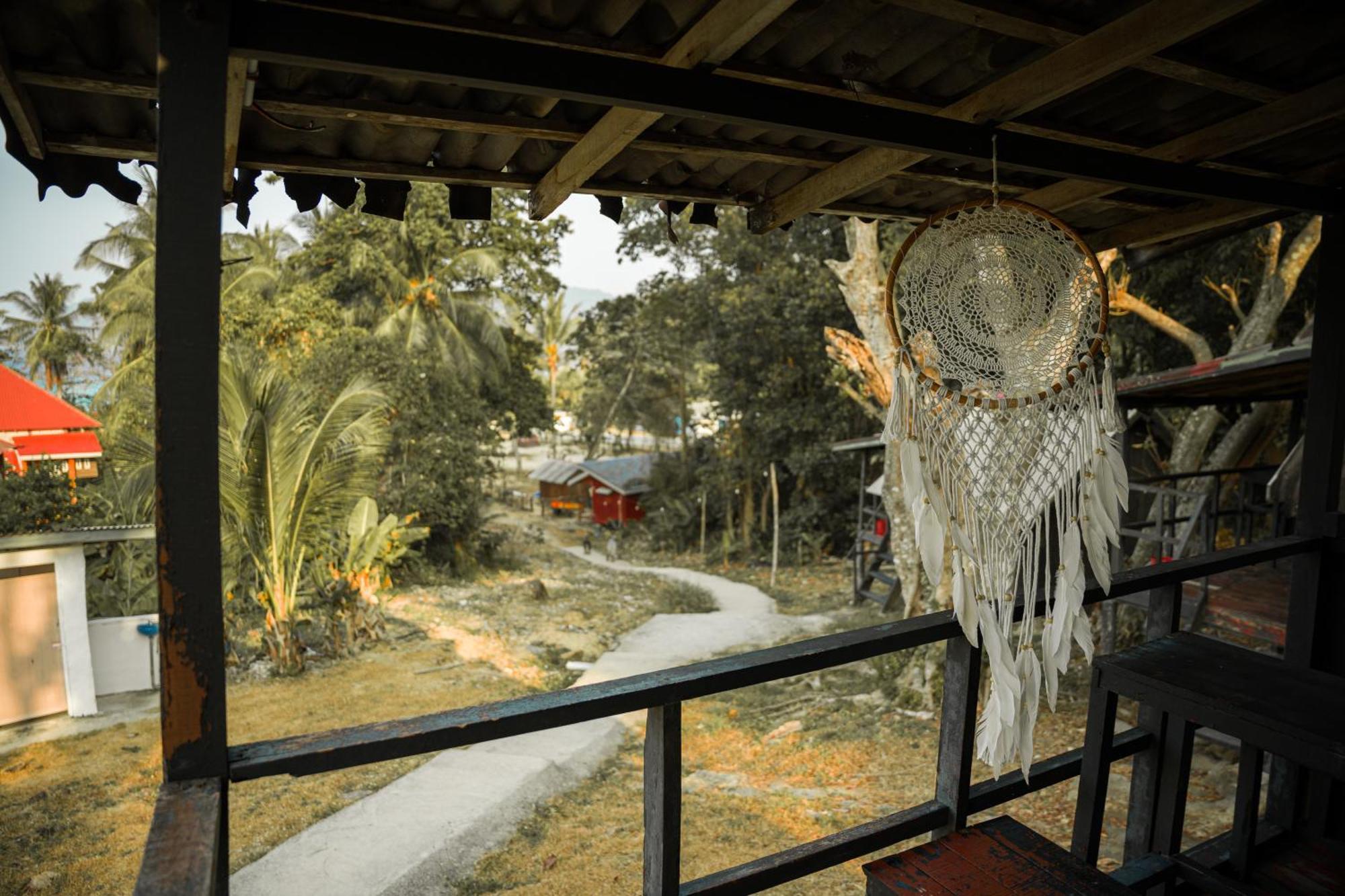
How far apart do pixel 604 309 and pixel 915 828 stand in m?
16.8

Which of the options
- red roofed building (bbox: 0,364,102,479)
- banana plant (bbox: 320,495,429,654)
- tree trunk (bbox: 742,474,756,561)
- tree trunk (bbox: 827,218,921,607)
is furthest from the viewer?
tree trunk (bbox: 742,474,756,561)

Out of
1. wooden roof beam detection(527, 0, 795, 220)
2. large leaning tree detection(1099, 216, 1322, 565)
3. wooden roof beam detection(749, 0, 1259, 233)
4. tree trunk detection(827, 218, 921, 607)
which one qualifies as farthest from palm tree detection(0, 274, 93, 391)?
wooden roof beam detection(749, 0, 1259, 233)

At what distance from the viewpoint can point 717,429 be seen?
56.1 ft

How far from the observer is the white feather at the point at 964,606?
1729 millimetres

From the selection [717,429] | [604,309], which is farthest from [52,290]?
[717,429]

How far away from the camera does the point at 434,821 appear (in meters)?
5.40

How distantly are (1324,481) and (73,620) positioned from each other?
27.7ft

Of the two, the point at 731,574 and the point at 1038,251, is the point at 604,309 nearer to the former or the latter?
the point at 731,574

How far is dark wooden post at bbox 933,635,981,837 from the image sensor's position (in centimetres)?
178

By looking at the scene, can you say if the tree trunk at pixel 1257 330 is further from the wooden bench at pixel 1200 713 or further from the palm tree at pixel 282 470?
the palm tree at pixel 282 470

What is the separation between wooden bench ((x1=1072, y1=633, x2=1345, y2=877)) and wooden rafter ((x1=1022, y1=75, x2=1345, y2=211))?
1.20 metres

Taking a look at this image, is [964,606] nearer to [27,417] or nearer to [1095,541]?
[1095,541]

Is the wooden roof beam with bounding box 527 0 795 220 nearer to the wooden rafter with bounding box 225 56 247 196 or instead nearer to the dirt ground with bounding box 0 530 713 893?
the wooden rafter with bounding box 225 56 247 196

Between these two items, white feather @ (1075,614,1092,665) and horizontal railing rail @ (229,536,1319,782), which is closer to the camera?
horizontal railing rail @ (229,536,1319,782)
